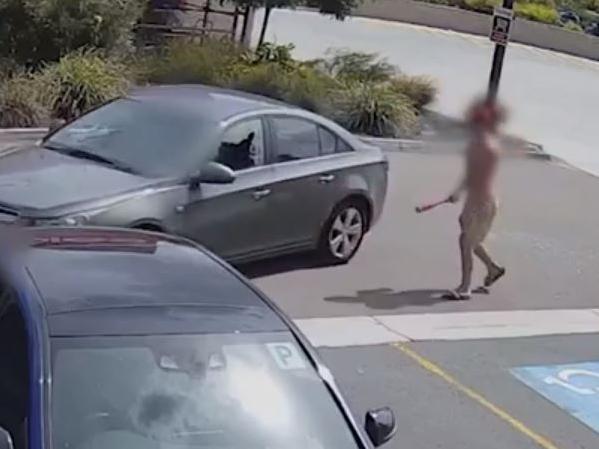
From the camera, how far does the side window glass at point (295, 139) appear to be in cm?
1128

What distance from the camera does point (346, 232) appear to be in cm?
1206

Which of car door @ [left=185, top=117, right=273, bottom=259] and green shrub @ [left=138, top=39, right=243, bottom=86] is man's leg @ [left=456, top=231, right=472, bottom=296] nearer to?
car door @ [left=185, top=117, right=273, bottom=259]

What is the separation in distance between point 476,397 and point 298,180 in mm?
3157

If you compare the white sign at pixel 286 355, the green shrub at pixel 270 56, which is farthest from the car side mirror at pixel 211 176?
the green shrub at pixel 270 56

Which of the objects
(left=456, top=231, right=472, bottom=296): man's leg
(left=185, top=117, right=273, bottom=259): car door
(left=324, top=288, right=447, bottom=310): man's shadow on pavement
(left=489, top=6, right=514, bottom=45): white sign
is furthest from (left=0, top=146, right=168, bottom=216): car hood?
(left=489, top=6, right=514, bottom=45): white sign

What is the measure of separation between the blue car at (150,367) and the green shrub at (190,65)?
15005 millimetres

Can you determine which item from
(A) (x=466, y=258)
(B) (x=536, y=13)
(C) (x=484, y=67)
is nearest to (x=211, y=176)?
(A) (x=466, y=258)

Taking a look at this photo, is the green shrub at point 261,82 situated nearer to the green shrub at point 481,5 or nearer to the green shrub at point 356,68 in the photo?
the green shrub at point 356,68

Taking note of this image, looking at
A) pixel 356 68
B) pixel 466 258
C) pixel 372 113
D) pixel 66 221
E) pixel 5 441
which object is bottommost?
pixel 372 113

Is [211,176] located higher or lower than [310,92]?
higher

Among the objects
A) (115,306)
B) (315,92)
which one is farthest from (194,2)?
(115,306)

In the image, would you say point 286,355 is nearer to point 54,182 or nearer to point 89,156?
point 54,182

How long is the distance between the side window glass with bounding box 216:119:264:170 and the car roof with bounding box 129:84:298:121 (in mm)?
139

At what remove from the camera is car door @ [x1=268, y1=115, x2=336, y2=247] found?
440 inches
